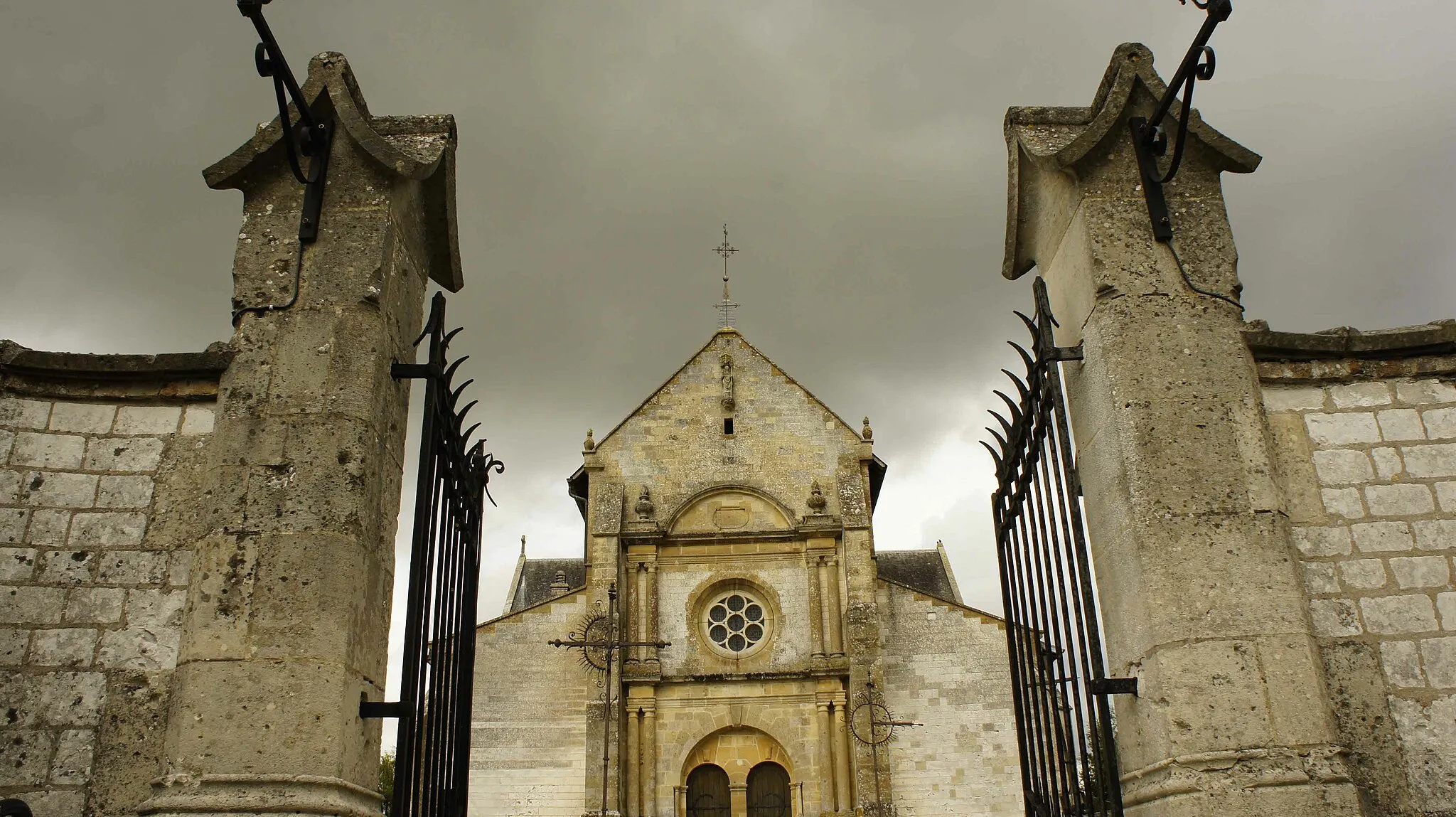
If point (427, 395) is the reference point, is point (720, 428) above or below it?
above

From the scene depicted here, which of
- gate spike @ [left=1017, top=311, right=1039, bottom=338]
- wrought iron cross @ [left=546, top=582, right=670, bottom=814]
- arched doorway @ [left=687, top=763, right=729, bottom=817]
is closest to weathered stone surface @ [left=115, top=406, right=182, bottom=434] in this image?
gate spike @ [left=1017, top=311, right=1039, bottom=338]

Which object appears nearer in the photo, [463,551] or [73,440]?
[73,440]

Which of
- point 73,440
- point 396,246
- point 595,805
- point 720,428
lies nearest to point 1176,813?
point 396,246

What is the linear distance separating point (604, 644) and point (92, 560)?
12.6 metres

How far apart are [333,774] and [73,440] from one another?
1.91 meters

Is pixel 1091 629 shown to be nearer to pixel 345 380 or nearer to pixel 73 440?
pixel 345 380

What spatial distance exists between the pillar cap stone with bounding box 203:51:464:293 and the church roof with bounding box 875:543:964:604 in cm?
1987

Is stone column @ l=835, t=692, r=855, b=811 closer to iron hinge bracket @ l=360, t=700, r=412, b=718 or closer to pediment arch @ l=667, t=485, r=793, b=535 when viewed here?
pediment arch @ l=667, t=485, r=793, b=535

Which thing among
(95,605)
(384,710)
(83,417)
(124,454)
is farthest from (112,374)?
(384,710)

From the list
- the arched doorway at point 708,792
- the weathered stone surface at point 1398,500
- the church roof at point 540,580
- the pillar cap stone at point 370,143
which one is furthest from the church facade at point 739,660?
the weathered stone surface at point 1398,500

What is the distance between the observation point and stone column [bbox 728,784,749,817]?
16938 mm

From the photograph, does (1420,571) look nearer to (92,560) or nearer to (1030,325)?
(1030,325)

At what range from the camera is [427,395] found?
4812 mm

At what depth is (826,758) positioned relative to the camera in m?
17.2
